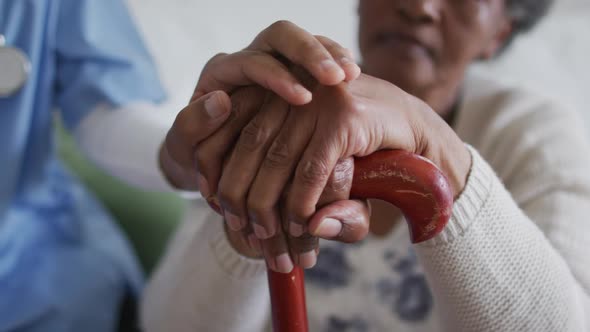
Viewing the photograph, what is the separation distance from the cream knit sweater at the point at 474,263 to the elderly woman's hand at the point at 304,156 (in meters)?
0.08

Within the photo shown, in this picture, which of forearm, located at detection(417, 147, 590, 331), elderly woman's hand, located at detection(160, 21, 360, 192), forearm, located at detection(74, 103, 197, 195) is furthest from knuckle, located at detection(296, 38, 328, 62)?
forearm, located at detection(74, 103, 197, 195)

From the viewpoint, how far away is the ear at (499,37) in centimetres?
53

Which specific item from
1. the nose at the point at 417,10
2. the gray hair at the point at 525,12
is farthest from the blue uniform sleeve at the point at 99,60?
the gray hair at the point at 525,12

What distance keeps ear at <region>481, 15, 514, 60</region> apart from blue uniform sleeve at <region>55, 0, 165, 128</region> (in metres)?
0.31

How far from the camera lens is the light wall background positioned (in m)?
0.37

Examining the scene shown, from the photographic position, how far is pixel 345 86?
25 cm

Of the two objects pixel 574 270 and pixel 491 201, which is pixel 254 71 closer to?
pixel 491 201

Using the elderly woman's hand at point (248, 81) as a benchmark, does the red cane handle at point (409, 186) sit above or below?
below

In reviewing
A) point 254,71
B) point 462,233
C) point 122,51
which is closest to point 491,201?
point 462,233

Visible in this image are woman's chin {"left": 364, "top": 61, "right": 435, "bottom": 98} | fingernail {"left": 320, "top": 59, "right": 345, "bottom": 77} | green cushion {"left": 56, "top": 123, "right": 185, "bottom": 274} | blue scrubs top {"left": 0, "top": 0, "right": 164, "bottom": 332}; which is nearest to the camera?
fingernail {"left": 320, "top": 59, "right": 345, "bottom": 77}

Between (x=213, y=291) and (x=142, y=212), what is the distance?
1.18ft

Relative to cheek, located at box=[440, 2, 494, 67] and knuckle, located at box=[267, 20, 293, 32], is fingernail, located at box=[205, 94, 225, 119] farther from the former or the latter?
cheek, located at box=[440, 2, 494, 67]

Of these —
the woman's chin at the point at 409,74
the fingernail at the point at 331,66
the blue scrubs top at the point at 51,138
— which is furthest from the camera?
the blue scrubs top at the point at 51,138

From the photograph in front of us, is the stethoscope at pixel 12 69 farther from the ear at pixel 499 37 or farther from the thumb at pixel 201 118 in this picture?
the ear at pixel 499 37
